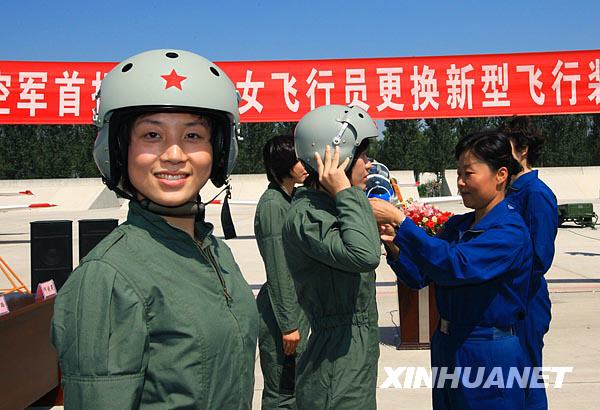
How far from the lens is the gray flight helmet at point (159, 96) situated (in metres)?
1.74

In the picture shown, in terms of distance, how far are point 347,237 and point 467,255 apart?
624 millimetres

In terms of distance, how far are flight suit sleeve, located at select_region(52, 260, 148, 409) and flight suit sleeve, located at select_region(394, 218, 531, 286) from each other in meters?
1.66

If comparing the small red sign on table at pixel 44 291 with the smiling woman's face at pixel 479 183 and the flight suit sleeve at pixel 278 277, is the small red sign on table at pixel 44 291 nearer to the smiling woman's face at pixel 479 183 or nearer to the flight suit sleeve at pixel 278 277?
the flight suit sleeve at pixel 278 277

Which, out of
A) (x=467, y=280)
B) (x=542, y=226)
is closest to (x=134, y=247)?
(x=467, y=280)

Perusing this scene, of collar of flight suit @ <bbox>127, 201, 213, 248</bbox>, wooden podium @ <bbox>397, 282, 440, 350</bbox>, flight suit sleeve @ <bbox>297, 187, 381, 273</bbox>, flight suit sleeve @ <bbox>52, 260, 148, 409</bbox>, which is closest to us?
flight suit sleeve @ <bbox>52, 260, 148, 409</bbox>

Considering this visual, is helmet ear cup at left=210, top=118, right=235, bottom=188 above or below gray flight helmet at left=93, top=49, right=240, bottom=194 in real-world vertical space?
below

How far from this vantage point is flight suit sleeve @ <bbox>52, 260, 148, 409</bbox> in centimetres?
135

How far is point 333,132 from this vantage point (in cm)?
289

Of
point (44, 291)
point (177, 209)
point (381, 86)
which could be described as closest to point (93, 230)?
point (44, 291)

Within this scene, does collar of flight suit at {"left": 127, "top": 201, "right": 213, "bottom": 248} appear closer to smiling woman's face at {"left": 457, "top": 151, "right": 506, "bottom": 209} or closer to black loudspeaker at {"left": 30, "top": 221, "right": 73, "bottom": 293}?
smiling woman's face at {"left": 457, "top": 151, "right": 506, "bottom": 209}

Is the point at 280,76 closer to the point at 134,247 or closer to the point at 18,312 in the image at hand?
the point at 18,312

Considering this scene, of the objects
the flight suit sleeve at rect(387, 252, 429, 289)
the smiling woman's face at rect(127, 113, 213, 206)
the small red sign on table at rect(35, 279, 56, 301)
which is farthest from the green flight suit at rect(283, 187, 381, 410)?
the small red sign on table at rect(35, 279, 56, 301)

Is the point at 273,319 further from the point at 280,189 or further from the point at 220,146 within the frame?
the point at 220,146

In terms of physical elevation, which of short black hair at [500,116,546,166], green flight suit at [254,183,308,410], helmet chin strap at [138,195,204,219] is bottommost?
green flight suit at [254,183,308,410]
